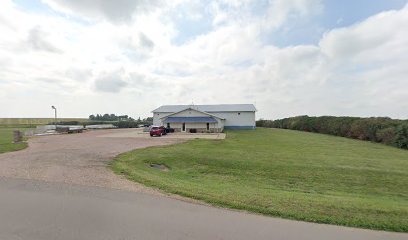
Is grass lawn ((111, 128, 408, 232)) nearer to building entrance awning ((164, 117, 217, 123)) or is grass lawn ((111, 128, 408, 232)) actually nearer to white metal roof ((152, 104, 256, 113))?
building entrance awning ((164, 117, 217, 123))

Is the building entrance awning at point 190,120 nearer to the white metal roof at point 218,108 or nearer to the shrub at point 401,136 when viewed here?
the white metal roof at point 218,108

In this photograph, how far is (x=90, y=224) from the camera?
489 cm

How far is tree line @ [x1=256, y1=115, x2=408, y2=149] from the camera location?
Result: 26047 mm

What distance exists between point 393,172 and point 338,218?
9.36 m

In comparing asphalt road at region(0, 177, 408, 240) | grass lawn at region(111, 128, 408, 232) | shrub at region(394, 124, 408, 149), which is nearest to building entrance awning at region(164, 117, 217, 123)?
shrub at region(394, 124, 408, 149)

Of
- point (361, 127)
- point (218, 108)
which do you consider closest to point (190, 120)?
point (218, 108)

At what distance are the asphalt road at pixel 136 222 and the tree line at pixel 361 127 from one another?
26.6m

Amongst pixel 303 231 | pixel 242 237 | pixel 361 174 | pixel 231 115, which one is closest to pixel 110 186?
pixel 242 237

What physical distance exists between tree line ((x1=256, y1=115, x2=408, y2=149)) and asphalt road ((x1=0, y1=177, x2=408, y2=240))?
26.6 metres

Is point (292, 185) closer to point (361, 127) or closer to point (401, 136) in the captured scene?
point (401, 136)

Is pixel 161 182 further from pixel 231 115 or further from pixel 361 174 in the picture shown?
pixel 231 115

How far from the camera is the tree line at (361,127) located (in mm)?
26047

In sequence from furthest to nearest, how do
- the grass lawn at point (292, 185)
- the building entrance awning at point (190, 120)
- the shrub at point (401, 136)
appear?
the building entrance awning at point (190, 120), the shrub at point (401, 136), the grass lawn at point (292, 185)

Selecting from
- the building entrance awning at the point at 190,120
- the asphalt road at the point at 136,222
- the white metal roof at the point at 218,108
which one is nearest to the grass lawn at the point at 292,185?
the asphalt road at the point at 136,222
